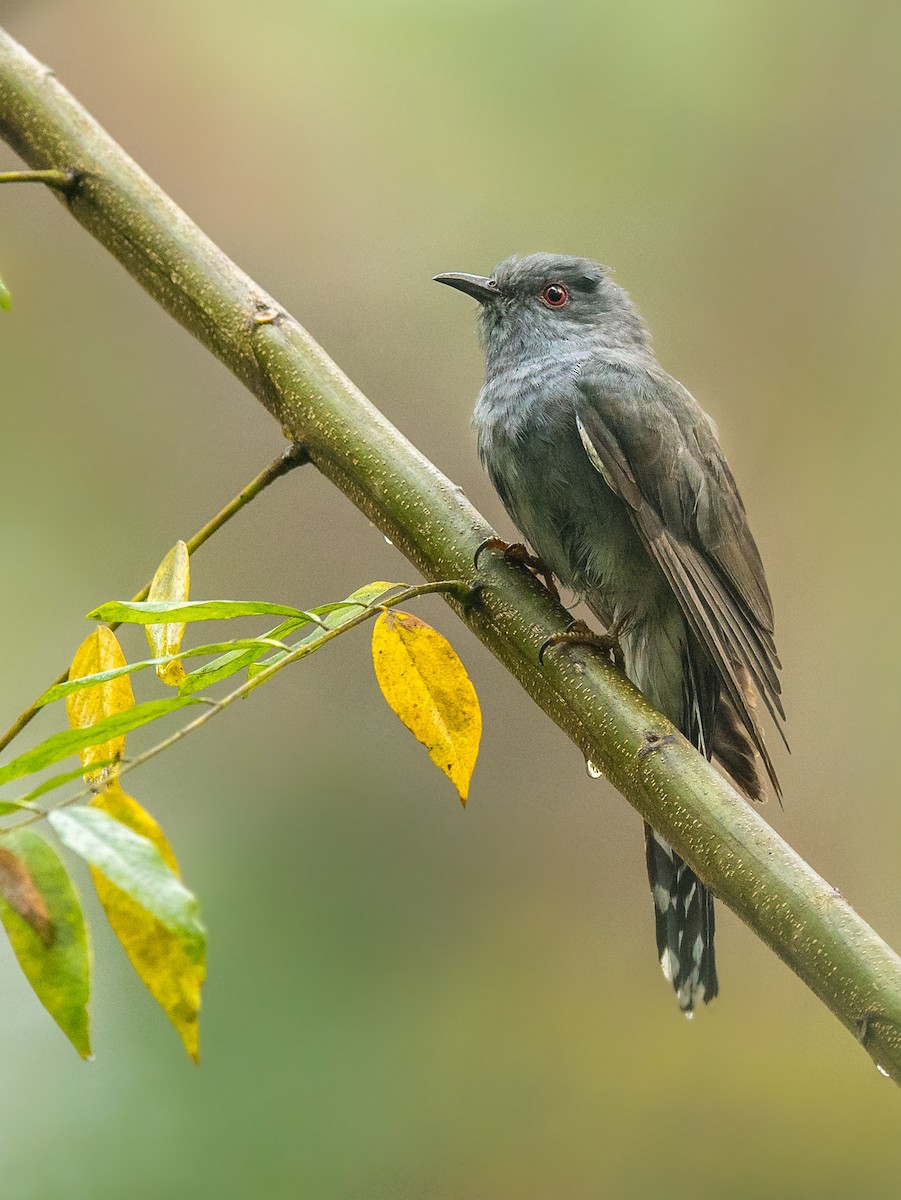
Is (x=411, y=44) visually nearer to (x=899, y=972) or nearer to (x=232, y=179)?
(x=232, y=179)

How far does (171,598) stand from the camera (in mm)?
1635

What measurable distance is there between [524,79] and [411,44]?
0.52 m

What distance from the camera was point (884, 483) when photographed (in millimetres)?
5281

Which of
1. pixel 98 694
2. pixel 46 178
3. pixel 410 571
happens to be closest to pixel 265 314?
pixel 46 178

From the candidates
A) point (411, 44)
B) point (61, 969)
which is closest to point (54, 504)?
point (411, 44)

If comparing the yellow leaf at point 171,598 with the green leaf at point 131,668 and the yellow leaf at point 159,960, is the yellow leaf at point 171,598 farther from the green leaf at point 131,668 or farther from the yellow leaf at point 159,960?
the yellow leaf at point 159,960

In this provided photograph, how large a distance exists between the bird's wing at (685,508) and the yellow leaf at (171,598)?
4.15 ft

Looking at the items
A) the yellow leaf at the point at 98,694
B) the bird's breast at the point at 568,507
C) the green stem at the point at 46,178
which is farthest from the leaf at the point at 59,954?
the bird's breast at the point at 568,507

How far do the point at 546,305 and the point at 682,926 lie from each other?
1684 millimetres

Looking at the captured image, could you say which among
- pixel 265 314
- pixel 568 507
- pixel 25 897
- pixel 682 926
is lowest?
pixel 682 926

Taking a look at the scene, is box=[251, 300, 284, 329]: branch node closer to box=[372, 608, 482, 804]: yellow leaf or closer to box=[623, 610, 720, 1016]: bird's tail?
box=[372, 608, 482, 804]: yellow leaf

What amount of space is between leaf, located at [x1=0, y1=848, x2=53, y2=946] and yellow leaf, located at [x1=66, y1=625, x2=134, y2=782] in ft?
1.06

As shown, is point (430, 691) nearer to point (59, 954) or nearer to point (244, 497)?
point (244, 497)

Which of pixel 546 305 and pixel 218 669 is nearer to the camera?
pixel 218 669
